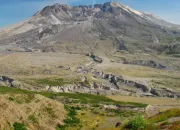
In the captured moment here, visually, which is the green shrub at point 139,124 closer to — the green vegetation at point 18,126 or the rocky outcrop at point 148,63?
the green vegetation at point 18,126

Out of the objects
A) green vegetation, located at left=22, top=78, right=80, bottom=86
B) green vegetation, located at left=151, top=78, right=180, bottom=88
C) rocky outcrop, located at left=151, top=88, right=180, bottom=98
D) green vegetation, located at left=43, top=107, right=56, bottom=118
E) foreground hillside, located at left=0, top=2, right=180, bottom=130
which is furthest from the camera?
green vegetation, located at left=151, top=78, right=180, bottom=88

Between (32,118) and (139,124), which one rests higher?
(139,124)

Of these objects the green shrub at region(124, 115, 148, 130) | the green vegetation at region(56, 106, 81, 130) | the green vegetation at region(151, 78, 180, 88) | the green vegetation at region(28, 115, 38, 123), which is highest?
the green shrub at region(124, 115, 148, 130)

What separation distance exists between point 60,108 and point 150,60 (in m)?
158

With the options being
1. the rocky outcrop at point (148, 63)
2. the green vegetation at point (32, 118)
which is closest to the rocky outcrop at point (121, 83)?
the rocky outcrop at point (148, 63)

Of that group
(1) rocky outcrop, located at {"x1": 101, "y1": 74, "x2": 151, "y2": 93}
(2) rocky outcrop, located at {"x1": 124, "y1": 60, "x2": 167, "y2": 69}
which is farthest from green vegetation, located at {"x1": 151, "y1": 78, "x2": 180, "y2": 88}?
(2) rocky outcrop, located at {"x1": 124, "y1": 60, "x2": 167, "y2": 69}

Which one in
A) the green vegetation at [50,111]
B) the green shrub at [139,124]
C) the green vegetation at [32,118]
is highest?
the green shrub at [139,124]

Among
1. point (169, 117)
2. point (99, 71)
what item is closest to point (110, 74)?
point (99, 71)

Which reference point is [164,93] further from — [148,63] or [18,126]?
[18,126]

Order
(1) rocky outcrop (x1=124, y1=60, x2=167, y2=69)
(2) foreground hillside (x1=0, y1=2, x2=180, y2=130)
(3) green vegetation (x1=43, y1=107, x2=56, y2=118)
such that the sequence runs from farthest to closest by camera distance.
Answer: (1) rocky outcrop (x1=124, y1=60, x2=167, y2=69) → (3) green vegetation (x1=43, y1=107, x2=56, y2=118) → (2) foreground hillside (x1=0, y1=2, x2=180, y2=130)

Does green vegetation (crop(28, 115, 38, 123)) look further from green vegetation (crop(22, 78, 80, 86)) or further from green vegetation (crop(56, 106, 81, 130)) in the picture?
green vegetation (crop(22, 78, 80, 86))

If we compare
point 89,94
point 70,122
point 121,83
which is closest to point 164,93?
point 121,83

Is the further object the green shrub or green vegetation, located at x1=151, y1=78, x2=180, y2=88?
green vegetation, located at x1=151, y1=78, x2=180, y2=88

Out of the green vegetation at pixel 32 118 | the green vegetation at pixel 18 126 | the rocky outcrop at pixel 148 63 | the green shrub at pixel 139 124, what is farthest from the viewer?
the rocky outcrop at pixel 148 63
